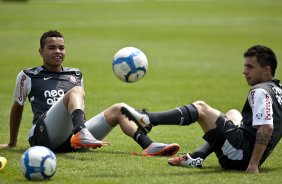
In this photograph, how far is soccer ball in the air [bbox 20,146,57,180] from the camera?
9203mm

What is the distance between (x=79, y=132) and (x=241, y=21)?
119 feet

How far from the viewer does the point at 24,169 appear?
9.29 meters

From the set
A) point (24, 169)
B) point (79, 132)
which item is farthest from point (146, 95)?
point (24, 169)

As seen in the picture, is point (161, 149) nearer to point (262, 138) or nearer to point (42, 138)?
point (42, 138)

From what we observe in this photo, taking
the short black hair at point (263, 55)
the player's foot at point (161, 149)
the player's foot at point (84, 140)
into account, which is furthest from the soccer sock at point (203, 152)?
the short black hair at point (263, 55)

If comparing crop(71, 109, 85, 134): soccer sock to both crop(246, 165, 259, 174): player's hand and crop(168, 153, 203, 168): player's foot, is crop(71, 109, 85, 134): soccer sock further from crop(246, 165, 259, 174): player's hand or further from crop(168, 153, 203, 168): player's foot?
crop(246, 165, 259, 174): player's hand

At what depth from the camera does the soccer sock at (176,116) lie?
964 cm

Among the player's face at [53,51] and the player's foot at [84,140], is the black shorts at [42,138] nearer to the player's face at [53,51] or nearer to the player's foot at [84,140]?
the player's foot at [84,140]

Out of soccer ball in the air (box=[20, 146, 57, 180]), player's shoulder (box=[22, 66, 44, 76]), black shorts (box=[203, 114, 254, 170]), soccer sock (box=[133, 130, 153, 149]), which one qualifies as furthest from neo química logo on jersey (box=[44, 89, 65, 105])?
black shorts (box=[203, 114, 254, 170])

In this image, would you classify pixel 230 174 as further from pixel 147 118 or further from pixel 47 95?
pixel 47 95

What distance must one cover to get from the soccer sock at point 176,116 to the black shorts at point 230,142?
1.21ft

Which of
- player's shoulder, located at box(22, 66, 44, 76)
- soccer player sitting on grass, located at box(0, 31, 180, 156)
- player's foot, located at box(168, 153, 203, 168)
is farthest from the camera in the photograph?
player's shoulder, located at box(22, 66, 44, 76)

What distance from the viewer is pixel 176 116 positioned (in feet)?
31.9

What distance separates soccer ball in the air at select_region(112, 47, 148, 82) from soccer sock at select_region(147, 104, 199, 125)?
61.0 inches
